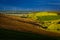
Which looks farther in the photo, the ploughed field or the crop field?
the crop field

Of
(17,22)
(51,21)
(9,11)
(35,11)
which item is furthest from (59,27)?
(9,11)

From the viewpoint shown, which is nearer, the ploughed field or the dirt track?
the ploughed field

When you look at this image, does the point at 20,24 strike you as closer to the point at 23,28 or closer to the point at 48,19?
the point at 23,28

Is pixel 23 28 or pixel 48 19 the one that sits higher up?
pixel 48 19

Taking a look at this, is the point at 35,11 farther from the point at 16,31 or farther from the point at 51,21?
the point at 16,31

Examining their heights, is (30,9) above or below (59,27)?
above

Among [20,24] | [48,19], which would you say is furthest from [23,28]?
[48,19]

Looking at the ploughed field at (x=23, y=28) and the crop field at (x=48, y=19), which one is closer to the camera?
the ploughed field at (x=23, y=28)

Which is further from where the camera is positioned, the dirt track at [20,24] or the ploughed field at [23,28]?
the dirt track at [20,24]
